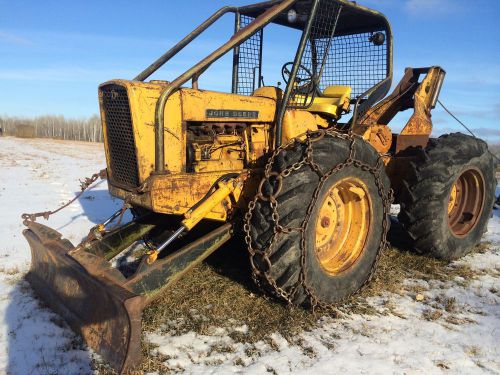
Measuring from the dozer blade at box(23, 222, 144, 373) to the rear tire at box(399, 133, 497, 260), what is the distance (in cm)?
317

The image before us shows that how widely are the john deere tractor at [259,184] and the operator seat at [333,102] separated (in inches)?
0.7

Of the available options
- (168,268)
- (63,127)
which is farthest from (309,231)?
(63,127)

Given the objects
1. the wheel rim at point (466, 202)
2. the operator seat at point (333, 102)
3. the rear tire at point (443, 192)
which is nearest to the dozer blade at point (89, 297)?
the operator seat at point (333, 102)

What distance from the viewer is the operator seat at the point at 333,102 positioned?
470cm

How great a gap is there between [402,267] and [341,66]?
2606mm

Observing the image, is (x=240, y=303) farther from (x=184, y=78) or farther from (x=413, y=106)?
(x=413, y=106)

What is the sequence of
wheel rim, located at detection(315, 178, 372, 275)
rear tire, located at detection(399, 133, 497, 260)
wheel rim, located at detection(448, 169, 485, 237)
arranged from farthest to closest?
1. wheel rim, located at detection(448, 169, 485, 237)
2. rear tire, located at detection(399, 133, 497, 260)
3. wheel rim, located at detection(315, 178, 372, 275)

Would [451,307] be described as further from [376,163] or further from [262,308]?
[262,308]

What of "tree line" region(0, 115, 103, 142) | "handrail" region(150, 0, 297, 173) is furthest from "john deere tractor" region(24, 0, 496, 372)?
"tree line" region(0, 115, 103, 142)

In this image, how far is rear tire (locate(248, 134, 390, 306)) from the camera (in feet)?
11.1

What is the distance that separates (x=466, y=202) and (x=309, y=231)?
309cm

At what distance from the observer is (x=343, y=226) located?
427 centimetres

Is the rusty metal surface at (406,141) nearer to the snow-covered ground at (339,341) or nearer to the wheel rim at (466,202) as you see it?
the wheel rim at (466,202)

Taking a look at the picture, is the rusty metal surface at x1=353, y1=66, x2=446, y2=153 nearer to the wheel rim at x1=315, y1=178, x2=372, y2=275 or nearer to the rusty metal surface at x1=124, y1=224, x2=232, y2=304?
the wheel rim at x1=315, y1=178, x2=372, y2=275
